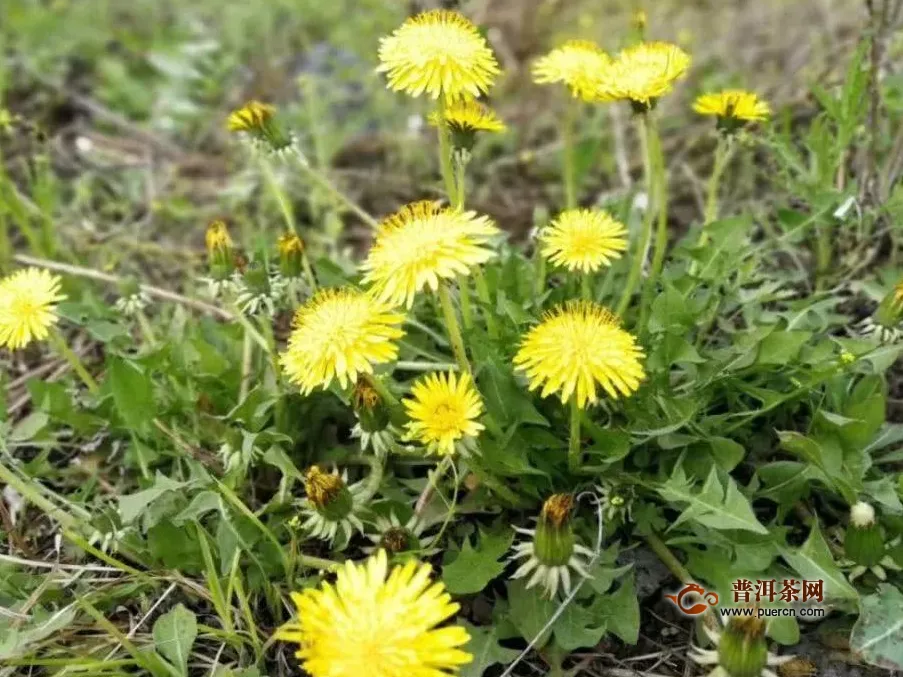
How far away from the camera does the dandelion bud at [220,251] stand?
5.56 feet

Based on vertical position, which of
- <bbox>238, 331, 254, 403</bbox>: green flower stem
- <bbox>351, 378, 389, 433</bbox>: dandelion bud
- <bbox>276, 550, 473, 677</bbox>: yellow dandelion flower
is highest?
<bbox>238, 331, 254, 403</bbox>: green flower stem

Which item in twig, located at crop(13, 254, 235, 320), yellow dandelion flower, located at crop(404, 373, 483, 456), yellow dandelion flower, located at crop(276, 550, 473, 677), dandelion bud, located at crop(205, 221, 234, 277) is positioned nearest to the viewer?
yellow dandelion flower, located at crop(276, 550, 473, 677)

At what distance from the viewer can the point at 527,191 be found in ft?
9.62

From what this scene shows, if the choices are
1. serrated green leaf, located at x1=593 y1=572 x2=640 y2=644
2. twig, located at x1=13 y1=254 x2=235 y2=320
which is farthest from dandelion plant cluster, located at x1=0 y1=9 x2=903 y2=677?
twig, located at x1=13 y1=254 x2=235 y2=320

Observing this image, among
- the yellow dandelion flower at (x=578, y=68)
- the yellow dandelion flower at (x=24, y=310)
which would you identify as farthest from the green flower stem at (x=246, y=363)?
the yellow dandelion flower at (x=578, y=68)

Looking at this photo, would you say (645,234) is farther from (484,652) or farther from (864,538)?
(484,652)

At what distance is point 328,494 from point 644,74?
979 mm

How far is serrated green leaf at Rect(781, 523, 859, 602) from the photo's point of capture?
1434mm

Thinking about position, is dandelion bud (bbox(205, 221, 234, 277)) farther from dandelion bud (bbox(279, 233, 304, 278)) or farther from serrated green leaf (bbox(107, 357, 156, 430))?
serrated green leaf (bbox(107, 357, 156, 430))

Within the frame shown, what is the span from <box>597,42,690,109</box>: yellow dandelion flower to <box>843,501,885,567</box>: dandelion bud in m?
0.82

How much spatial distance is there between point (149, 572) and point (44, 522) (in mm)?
380

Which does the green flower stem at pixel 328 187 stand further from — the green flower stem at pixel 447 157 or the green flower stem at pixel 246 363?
the green flower stem at pixel 246 363

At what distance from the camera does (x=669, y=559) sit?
1558 mm

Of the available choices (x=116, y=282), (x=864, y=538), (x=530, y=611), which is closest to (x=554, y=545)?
(x=530, y=611)
